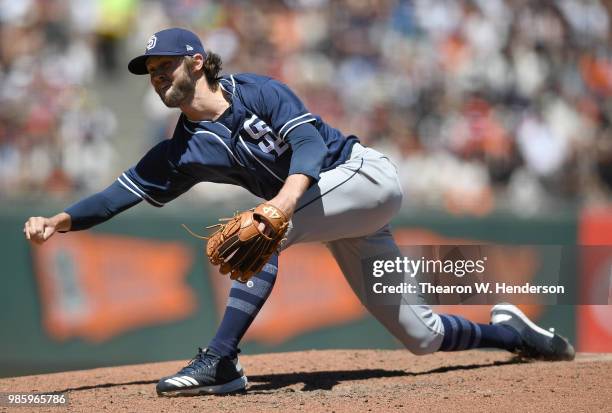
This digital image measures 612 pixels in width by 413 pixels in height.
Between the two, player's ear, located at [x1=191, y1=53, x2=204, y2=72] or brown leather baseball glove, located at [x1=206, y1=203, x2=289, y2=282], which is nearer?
brown leather baseball glove, located at [x1=206, y1=203, x2=289, y2=282]

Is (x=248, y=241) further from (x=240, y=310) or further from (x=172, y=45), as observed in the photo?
(x=172, y=45)

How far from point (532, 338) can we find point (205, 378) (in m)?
1.95

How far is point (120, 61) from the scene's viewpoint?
1096 cm

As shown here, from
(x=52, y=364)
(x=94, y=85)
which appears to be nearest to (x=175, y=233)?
(x=52, y=364)

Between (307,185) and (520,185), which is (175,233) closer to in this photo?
(520,185)

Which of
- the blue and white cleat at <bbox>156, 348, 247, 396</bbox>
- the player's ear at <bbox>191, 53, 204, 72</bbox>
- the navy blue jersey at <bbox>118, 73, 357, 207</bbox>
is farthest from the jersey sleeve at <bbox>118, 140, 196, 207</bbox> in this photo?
the blue and white cleat at <bbox>156, 348, 247, 396</bbox>

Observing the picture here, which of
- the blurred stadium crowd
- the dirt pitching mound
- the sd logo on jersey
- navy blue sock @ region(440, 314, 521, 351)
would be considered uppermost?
the blurred stadium crowd

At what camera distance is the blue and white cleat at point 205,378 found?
14.7ft

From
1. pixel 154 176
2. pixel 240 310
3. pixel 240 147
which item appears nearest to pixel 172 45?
pixel 240 147

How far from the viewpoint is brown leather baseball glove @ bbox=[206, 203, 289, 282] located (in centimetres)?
405

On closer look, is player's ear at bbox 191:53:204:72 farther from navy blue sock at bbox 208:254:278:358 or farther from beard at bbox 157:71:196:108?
navy blue sock at bbox 208:254:278:358

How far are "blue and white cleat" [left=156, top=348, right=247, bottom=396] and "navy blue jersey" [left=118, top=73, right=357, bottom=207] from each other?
816 millimetres

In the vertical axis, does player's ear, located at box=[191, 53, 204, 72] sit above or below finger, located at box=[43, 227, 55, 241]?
above

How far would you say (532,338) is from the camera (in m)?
5.44
